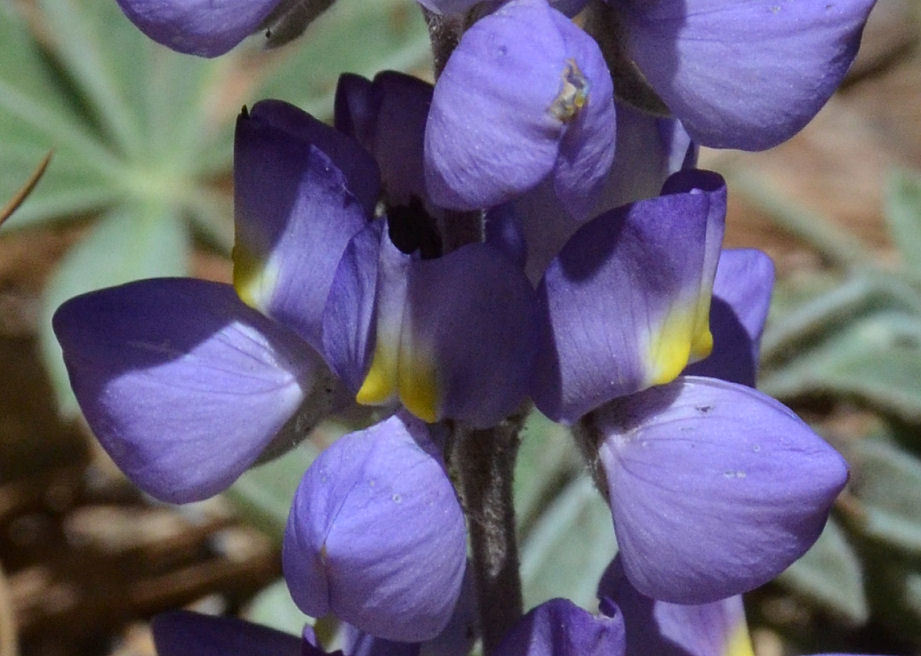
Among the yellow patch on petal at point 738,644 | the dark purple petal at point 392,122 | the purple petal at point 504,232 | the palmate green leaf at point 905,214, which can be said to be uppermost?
the dark purple petal at point 392,122

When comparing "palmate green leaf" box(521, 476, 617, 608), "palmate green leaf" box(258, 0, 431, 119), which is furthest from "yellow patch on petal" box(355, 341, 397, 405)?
"palmate green leaf" box(258, 0, 431, 119)

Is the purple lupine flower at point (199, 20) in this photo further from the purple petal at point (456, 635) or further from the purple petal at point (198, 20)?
the purple petal at point (456, 635)

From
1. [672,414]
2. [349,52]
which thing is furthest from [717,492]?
[349,52]

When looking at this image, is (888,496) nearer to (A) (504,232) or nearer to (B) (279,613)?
(B) (279,613)

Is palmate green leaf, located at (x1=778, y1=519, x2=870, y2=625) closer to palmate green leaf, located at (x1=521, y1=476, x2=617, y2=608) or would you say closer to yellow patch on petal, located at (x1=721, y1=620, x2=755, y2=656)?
palmate green leaf, located at (x1=521, y1=476, x2=617, y2=608)

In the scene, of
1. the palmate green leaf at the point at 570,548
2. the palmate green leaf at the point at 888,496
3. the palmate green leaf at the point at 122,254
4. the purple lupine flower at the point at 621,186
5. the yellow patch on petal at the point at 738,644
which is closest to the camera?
the purple lupine flower at the point at 621,186

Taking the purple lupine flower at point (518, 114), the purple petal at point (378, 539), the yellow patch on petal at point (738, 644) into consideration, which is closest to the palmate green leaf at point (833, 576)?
the yellow patch on petal at point (738, 644)

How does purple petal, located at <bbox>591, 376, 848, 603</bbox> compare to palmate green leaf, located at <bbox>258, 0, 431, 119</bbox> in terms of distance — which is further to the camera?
palmate green leaf, located at <bbox>258, 0, 431, 119</bbox>

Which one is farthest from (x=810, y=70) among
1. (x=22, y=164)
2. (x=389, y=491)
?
(x=22, y=164)
